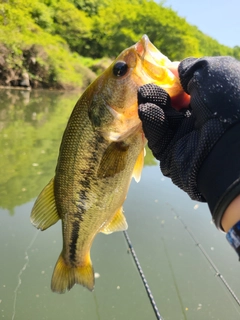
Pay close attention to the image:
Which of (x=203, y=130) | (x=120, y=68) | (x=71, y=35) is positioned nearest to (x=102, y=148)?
(x=120, y=68)

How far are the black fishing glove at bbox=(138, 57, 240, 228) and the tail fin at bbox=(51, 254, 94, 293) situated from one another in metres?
1.06

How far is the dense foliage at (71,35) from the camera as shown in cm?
2195

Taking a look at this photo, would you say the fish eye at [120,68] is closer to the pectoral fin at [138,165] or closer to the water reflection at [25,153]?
the pectoral fin at [138,165]

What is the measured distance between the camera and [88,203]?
1887 mm

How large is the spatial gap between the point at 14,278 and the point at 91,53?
36.8 meters

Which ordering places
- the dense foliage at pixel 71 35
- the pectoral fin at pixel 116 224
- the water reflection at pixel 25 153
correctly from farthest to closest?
1. the dense foliage at pixel 71 35
2. the water reflection at pixel 25 153
3. the pectoral fin at pixel 116 224

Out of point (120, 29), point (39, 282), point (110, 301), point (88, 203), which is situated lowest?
point (120, 29)

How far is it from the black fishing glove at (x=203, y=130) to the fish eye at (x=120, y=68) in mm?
216

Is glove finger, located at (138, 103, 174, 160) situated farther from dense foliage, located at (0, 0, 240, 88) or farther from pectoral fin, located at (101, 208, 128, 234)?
dense foliage, located at (0, 0, 240, 88)

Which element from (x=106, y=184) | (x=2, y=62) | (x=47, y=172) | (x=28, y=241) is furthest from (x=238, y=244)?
(x=2, y=62)

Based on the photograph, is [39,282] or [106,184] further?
[39,282]

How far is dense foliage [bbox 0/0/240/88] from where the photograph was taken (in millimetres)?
21953

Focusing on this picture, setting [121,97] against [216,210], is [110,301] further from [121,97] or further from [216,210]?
A: [216,210]

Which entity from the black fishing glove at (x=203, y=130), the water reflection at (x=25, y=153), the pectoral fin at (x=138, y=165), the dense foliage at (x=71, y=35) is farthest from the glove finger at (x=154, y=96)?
the dense foliage at (x=71, y=35)
